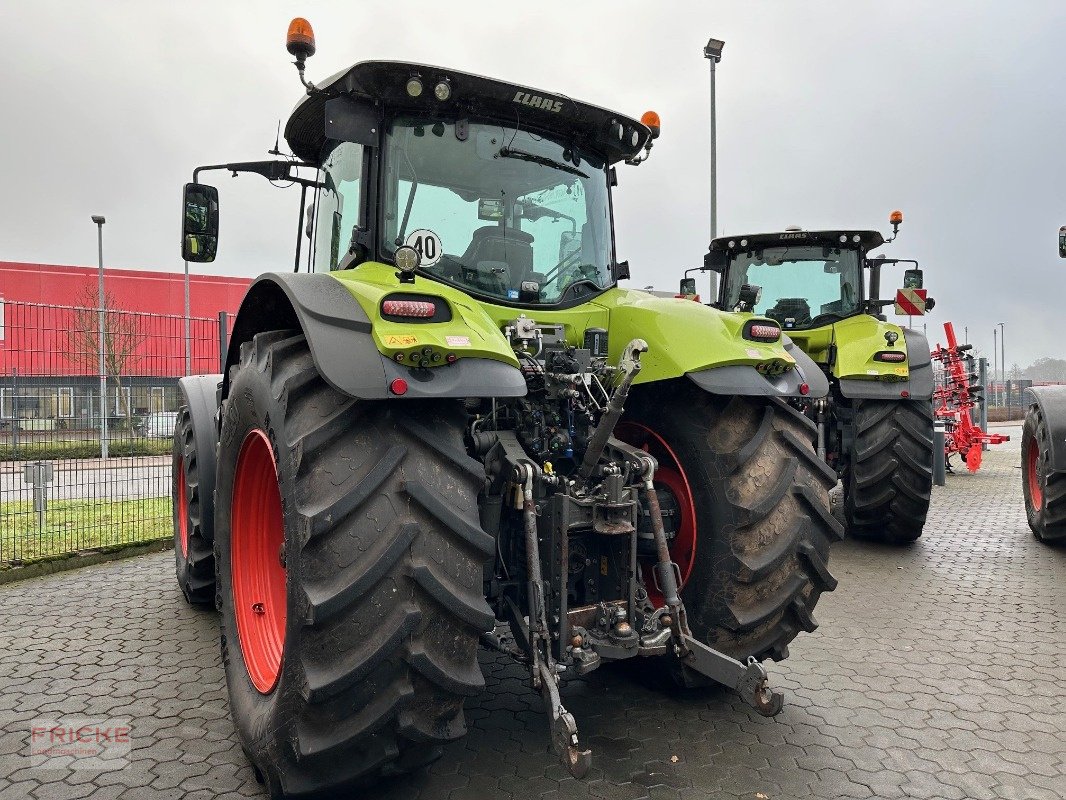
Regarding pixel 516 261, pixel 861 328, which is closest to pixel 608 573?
pixel 516 261

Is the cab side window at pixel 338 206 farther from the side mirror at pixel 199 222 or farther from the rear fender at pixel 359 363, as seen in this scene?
the rear fender at pixel 359 363

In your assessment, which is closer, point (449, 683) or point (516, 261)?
point (449, 683)

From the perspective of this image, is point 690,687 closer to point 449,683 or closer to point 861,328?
point 449,683

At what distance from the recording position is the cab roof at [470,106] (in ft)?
9.82

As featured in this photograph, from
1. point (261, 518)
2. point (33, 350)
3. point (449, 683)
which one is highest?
point (33, 350)

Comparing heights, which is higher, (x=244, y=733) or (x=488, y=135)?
(x=488, y=135)

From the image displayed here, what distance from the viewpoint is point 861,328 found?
23.8 feet

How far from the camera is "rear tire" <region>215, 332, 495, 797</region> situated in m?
2.20

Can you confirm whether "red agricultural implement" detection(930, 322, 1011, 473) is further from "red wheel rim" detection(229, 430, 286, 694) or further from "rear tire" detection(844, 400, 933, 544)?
"red wheel rim" detection(229, 430, 286, 694)

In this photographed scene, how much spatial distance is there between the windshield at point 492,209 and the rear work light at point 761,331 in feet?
2.44

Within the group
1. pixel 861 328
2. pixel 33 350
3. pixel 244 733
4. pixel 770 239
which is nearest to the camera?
pixel 244 733

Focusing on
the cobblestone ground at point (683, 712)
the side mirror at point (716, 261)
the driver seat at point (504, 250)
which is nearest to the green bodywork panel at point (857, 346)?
the side mirror at point (716, 261)

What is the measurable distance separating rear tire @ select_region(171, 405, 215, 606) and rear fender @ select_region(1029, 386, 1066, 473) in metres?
6.50

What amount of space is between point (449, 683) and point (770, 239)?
691cm
